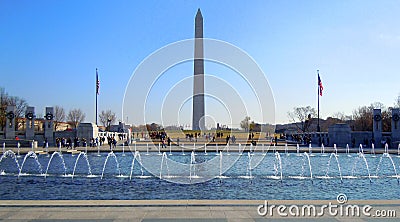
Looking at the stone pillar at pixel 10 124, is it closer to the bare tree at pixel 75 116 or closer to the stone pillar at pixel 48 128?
the stone pillar at pixel 48 128

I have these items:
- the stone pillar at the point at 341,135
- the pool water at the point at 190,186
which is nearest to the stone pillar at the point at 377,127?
the stone pillar at the point at 341,135

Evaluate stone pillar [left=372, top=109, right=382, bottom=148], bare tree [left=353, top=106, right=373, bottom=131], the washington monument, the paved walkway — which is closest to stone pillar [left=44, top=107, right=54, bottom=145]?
the washington monument

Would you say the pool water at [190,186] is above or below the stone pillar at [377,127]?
below

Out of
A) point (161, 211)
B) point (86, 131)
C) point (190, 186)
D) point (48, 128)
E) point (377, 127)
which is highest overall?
point (377, 127)

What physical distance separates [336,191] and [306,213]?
4684 millimetres

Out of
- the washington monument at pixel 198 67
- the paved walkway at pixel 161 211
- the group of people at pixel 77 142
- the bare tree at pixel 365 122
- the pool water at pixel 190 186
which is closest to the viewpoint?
the paved walkway at pixel 161 211

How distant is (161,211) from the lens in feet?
23.2

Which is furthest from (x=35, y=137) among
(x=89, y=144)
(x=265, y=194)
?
(x=265, y=194)

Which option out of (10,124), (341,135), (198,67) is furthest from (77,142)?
(341,135)

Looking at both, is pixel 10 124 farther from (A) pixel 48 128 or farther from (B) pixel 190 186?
(B) pixel 190 186

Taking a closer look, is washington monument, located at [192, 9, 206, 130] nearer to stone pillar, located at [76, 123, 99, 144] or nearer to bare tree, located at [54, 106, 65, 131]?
stone pillar, located at [76, 123, 99, 144]

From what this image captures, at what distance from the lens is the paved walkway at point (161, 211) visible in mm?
Answer: 6551

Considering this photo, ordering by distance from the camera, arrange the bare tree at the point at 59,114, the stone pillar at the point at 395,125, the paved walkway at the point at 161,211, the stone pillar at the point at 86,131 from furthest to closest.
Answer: the bare tree at the point at 59,114
the stone pillar at the point at 86,131
the stone pillar at the point at 395,125
the paved walkway at the point at 161,211

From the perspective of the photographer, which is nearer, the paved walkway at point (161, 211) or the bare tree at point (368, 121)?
the paved walkway at point (161, 211)
